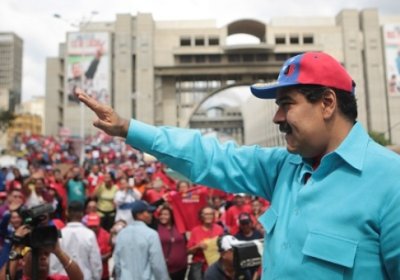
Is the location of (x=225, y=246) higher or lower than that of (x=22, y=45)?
lower

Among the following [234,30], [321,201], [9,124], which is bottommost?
[321,201]

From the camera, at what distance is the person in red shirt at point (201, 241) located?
4.85 m

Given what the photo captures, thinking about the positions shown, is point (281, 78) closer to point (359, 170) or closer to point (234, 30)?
point (359, 170)

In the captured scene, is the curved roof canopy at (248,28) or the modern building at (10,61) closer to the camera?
the curved roof canopy at (248,28)

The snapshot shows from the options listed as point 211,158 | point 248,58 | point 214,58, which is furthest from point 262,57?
point 211,158

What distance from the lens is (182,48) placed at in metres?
46.1

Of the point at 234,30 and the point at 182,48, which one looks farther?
the point at 234,30

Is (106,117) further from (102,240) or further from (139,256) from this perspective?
(102,240)

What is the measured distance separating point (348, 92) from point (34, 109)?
136674 millimetres

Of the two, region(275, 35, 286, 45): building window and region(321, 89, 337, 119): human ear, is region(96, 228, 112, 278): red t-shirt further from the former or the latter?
region(275, 35, 286, 45): building window

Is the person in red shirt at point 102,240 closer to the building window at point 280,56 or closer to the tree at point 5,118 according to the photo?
the building window at point 280,56

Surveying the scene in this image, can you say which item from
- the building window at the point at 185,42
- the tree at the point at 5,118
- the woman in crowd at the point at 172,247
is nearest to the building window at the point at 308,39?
the building window at the point at 185,42

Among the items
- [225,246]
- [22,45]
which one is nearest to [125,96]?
[225,246]

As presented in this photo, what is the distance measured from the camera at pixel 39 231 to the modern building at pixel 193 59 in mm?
41871
